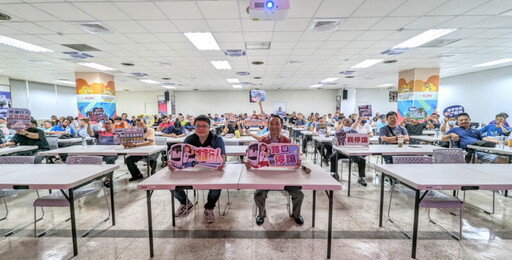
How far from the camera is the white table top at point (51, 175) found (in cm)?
222

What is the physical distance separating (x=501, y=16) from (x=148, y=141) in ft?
25.4

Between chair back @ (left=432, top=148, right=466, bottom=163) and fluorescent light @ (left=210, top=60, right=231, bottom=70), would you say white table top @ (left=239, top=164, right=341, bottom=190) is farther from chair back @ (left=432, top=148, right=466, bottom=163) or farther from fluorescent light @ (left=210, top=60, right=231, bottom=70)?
fluorescent light @ (left=210, top=60, right=231, bottom=70)

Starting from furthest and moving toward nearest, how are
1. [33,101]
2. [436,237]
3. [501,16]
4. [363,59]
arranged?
[33,101] < [363,59] < [501,16] < [436,237]

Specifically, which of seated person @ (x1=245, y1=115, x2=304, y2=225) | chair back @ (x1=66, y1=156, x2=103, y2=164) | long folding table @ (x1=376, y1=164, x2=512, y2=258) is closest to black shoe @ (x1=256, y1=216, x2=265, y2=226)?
seated person @ (x1=245, y1=115, x2=304, y2=225)

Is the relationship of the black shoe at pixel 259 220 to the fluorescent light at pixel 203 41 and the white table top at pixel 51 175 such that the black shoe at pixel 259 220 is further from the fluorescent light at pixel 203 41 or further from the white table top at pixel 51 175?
the fluorescent light at pixel 203 41

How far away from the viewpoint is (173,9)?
3.85 metres

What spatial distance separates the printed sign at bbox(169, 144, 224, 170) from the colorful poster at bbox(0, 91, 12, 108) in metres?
14.6

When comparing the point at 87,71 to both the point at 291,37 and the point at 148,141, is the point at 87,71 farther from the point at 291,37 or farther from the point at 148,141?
the point at 291,37

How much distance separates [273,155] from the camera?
2.61 m

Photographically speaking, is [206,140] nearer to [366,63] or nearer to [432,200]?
[432,200]

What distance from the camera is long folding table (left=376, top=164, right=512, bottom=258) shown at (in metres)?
2.14

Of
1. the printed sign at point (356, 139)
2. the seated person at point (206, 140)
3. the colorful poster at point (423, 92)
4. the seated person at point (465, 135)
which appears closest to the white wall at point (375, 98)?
the colorful poster at point (423, 92)

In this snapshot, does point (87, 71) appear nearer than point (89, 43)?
No

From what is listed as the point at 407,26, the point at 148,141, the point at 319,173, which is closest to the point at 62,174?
the point at 148,141
